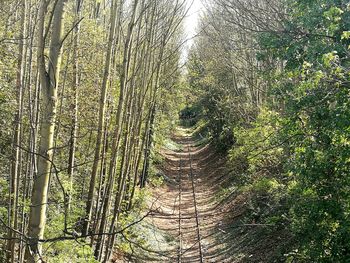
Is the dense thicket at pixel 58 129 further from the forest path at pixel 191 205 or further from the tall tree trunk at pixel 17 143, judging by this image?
the forest path at pixel 191 205

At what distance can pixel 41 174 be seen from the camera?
352 cm

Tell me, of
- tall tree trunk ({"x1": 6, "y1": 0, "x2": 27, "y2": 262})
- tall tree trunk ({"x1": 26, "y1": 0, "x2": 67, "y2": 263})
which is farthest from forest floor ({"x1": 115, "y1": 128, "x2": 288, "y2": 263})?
tall tree trunk ({"x1": 6, "y1": 0, "x2": 27, "y2": 262})

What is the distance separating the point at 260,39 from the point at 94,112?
6.09 meters

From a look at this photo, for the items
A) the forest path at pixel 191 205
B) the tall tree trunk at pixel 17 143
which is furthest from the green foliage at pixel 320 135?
the tall tree trunk at pixel 17 143

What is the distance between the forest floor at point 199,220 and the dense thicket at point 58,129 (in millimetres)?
1402

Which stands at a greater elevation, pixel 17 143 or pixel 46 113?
pixel 46 113

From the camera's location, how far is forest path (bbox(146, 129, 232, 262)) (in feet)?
45.8

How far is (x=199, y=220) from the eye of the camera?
17453 mm

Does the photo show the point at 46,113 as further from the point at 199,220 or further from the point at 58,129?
the point at 199,220

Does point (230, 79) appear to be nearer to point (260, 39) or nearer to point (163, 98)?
point (163, 98)

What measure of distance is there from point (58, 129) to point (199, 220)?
924cm

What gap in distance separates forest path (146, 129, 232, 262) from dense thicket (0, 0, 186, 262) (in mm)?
1736

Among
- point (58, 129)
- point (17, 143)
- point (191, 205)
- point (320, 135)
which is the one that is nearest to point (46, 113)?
point (17, 143)

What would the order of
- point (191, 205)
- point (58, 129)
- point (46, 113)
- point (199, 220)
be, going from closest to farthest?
1. point (46, 113)
2. point (58, 129)
3. point (199, 220)
4. point (191, 205)
